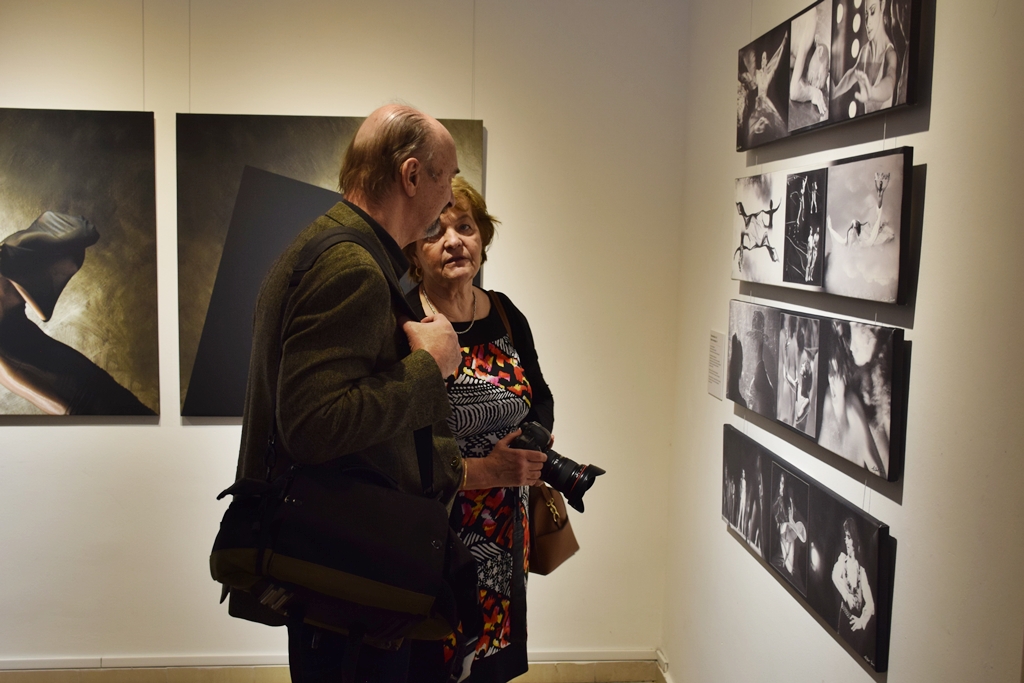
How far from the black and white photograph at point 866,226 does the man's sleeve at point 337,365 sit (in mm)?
894

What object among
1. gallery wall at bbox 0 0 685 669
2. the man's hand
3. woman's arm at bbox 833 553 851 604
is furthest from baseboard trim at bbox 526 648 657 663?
the man's hand

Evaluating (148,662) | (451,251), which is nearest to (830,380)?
(451,251)

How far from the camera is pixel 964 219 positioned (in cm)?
129

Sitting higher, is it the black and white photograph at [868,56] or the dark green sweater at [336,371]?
the black and white photograph at [868,56]

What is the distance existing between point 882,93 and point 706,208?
1166 millimetres

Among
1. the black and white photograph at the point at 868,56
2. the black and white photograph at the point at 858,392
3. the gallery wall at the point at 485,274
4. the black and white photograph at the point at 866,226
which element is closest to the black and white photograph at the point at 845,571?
the black and white photograph at the point at 858,392

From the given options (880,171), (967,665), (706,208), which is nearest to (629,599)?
(706,208)

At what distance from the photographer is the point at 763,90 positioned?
6.78ft

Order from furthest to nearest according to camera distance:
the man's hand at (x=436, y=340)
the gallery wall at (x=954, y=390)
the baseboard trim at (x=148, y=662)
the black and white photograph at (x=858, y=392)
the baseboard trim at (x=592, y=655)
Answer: the baseboard trim at (x=592, y=655) < the baseboard trim at (x=148, y=662) < the black and white photograph at (x=858, y=392) < the man's hand at (x=436, y=340) < the gallery wall at (x=954, y=390)

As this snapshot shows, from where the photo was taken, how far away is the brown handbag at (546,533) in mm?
2088

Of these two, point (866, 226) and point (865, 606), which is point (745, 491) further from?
point (866, 226)

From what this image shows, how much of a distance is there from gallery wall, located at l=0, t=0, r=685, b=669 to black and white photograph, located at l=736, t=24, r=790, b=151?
2.37 feet

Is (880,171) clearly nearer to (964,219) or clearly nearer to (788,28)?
(964,219)

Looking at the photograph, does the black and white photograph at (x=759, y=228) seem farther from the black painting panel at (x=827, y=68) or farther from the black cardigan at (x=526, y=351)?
the black cardigan at (x=526, y=351)
